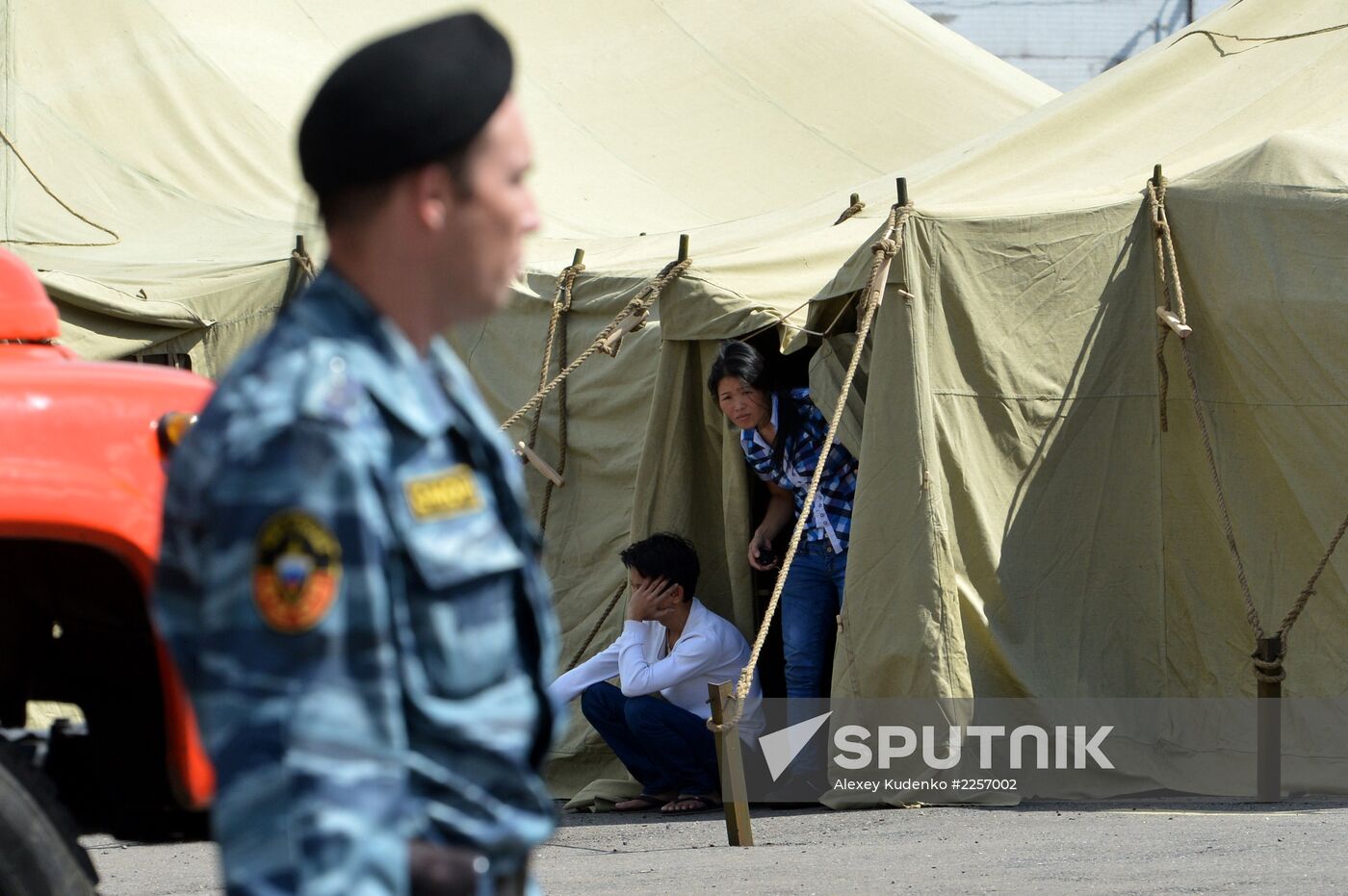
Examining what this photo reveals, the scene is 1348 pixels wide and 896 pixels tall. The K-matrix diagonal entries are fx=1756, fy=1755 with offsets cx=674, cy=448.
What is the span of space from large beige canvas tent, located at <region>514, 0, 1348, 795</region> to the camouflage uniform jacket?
466cm

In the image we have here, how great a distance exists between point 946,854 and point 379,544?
13.2 feet

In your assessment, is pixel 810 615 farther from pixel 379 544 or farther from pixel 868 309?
pixel 379 544

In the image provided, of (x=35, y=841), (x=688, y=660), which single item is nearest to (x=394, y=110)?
(x=35, y=841)

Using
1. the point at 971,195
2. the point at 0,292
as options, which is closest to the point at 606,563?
the point at 971,195

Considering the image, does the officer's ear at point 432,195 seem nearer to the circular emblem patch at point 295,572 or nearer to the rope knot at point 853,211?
the circular emblem patch at point 295,572

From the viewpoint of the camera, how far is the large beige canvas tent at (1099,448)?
588 centimetres

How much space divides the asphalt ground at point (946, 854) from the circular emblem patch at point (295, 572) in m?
3.47

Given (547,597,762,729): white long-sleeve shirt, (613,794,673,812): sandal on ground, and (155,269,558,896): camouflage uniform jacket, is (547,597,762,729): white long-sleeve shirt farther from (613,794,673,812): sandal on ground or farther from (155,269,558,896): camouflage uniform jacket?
(155,269,558,896): camouflage uniform jacket

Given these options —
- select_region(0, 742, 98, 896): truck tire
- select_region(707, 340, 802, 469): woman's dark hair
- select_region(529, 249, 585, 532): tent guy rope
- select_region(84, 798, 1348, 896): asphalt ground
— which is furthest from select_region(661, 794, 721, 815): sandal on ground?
select_region(0, 742, 98, 896): truck tire

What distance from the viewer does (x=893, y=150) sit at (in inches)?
444

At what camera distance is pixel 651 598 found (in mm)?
6414

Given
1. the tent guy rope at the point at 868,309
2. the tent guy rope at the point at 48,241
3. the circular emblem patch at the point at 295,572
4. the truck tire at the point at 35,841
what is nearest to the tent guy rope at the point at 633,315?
the tent guy rope at the point at 868,309

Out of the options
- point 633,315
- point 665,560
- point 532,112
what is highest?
point 532,112

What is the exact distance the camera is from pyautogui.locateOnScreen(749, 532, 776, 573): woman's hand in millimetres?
6457
